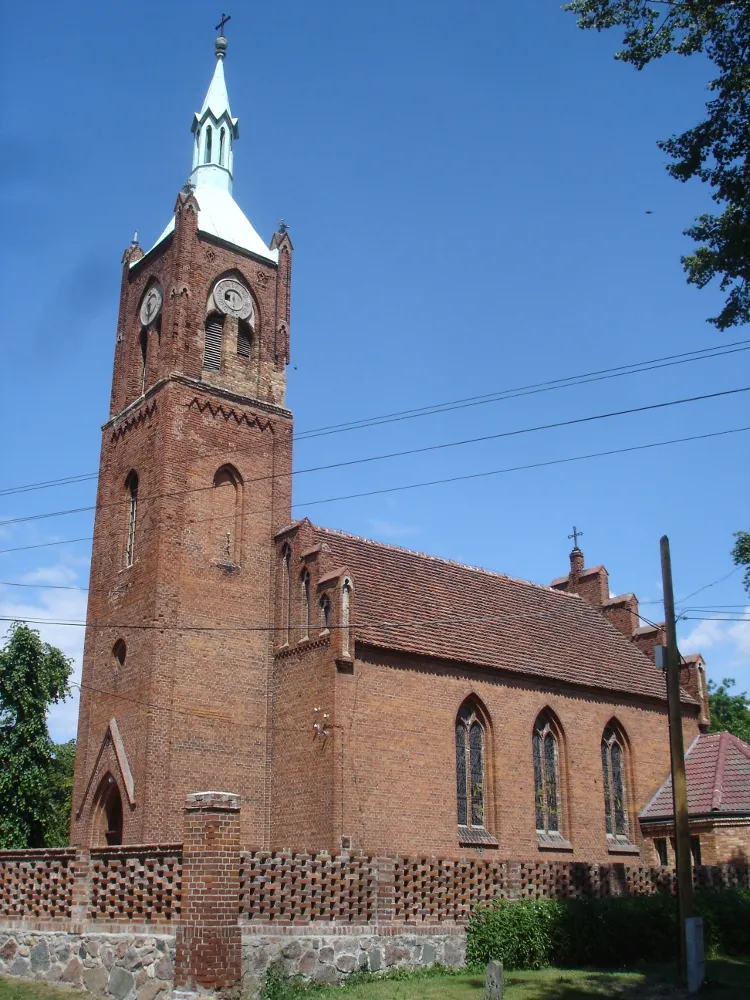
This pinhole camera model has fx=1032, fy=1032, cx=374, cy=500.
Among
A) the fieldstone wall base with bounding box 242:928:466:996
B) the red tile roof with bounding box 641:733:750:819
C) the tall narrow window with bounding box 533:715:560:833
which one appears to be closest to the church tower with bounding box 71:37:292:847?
the fieldstone wall base with bounding box 242:928:466:996

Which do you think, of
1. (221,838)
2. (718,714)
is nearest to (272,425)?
(221,838)

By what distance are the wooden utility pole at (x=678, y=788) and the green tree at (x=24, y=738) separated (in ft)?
81.2

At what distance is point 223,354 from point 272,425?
2.57 metres

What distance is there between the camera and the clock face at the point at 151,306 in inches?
1240

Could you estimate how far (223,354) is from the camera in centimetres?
3070

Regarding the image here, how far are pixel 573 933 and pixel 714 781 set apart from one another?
12.5m

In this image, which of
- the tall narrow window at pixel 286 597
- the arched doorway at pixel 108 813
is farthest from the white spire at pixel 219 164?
the arched doorway at pixel 108 813

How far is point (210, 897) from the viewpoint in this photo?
53.3 ft

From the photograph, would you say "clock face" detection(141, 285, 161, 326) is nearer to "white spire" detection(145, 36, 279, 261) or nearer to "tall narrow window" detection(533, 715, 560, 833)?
"white spire" detection(145, 36, 279, 261)

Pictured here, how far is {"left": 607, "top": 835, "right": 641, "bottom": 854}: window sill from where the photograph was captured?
102ft

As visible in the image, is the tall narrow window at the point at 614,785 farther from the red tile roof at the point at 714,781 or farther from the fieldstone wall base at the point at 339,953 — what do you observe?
the fieldstone wall base at the point at 339,953

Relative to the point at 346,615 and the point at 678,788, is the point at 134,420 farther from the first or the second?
the point at 678,788

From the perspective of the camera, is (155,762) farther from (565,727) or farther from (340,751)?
(565,727)

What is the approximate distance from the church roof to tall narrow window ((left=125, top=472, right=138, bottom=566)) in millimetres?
5392
